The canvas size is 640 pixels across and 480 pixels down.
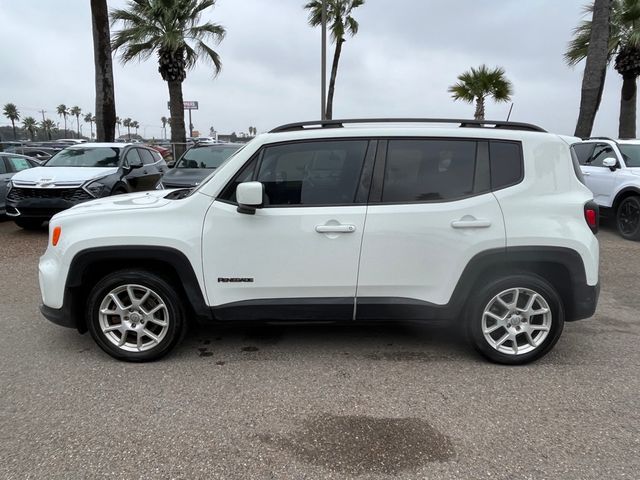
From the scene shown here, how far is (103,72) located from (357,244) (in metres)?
13.7

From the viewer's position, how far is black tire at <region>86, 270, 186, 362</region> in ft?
11.1

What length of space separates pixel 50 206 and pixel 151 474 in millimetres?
7138

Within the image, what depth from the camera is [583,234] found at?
3330 mm

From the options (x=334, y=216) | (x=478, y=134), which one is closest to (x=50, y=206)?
(x=334, y=216)

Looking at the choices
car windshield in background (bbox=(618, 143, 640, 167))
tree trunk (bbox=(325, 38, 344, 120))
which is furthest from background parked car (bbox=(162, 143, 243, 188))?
tree trunk (bbox=(325, 38, 344, 120))

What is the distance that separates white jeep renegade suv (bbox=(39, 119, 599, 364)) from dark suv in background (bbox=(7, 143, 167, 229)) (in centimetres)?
529

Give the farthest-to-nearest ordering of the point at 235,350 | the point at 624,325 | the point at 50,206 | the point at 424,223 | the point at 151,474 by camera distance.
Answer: the point at 50,206
the point at 624,325
the point at 235,350
the point at 424,223
the point at 151,474

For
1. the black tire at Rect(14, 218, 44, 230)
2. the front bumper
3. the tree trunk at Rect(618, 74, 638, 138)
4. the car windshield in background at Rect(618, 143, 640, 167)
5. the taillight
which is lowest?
the black tire at Rect(14, 218, 44, 230)

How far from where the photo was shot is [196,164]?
9.51 metres

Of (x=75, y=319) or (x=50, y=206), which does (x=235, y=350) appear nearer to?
(x=75, y=319)

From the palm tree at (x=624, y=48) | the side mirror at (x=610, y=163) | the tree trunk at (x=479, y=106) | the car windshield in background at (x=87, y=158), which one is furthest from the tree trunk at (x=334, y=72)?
the side mirror at (x=610, y=163)

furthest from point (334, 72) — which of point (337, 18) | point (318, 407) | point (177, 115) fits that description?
point (318, 407)

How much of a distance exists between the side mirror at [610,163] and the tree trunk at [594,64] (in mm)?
5414

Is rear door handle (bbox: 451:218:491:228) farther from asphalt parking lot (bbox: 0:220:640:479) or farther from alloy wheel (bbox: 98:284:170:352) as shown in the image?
alloy wheel (bbox: 98:284:170:352)
